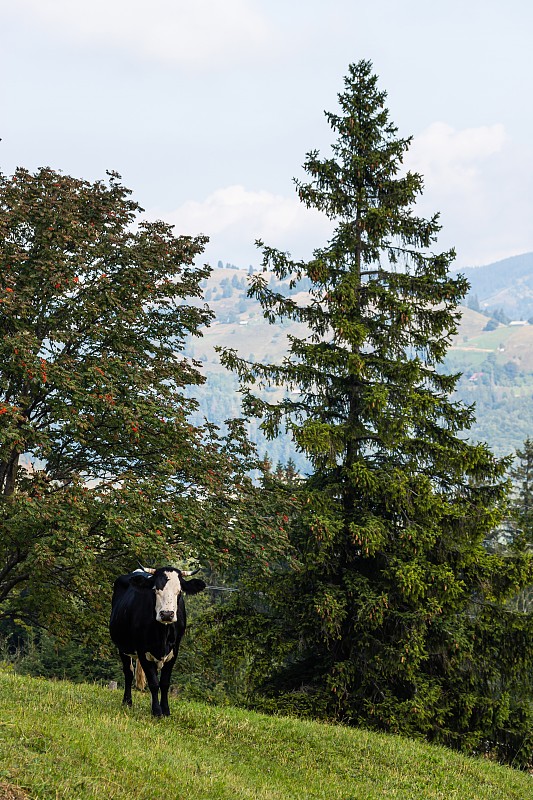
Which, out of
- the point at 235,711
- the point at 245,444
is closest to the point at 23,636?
the point at 245,444

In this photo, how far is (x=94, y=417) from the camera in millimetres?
18234

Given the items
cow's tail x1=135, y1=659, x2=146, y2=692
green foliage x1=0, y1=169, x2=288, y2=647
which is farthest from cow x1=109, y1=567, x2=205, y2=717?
green foliage x1=0, y1=169, x2=288, y2=647

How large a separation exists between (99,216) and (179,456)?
7.41 m

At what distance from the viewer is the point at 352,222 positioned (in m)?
23.2

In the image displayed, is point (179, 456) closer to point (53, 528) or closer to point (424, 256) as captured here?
point (53, 528)

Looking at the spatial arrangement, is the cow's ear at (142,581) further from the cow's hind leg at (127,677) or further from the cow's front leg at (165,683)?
the cow's hind leg at (127,677)

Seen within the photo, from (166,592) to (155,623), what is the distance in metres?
0.77

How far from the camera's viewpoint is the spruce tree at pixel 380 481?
1906 cm

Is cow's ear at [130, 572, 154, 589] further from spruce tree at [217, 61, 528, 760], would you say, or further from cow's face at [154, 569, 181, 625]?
spruce tree at [217, 61, 528, 760]

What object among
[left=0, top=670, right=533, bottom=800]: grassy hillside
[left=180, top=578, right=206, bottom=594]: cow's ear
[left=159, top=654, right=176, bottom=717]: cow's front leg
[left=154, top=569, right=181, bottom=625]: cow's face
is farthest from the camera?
[left=180, top=578, right=206, bottom=594]: cow's ear

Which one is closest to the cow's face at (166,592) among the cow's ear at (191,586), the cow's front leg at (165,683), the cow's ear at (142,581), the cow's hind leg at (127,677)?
the cow's ear at (142,581)

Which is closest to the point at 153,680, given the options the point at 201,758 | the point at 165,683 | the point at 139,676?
the point at 165,683

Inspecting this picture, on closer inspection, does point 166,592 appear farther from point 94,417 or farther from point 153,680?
point 94,417

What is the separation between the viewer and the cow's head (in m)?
11.9
